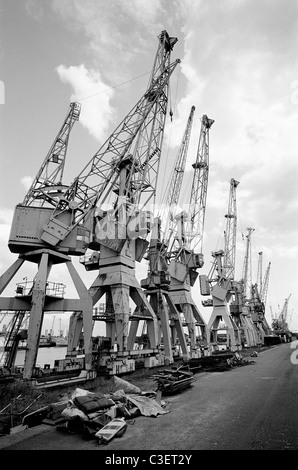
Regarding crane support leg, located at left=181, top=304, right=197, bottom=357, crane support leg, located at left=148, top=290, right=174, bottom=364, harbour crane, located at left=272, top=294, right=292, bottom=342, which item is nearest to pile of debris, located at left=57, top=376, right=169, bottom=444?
crane support leg, located at left=148, top=290, right=174, bottom=364

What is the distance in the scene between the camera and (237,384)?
15953 mm

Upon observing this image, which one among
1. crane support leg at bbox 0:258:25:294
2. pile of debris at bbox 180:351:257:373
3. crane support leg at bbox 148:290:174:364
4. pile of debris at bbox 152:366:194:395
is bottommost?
pile of debris at bbox 180:351:257:373

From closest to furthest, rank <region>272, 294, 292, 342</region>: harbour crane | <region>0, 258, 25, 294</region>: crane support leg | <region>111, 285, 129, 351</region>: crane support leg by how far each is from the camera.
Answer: <region>0, 258, 25, 294</region>: crane support leg, <region>111, 285, 129, 351</region>: crane support leg, <region>272, 294, 292, 342</region>: harbour crane

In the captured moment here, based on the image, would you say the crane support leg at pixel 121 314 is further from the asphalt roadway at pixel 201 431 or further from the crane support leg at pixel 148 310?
the asphalt roadway at pixel 201 431

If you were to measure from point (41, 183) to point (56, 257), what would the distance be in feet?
23.7

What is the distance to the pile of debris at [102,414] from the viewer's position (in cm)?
749

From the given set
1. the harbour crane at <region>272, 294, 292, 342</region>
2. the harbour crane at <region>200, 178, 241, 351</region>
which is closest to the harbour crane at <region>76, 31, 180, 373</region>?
the harbour crane at <region>200, 178, 241, 351</region>

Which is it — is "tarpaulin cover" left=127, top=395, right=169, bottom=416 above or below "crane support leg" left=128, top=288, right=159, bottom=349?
below

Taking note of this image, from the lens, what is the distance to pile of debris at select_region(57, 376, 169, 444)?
7488 mm

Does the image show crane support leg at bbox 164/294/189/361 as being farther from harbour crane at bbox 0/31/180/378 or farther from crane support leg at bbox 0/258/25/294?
crane support leg at bbox 0/258/25/294

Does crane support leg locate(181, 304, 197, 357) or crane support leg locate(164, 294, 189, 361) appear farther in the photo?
crane support leg locate(181, 304, 197, 357)

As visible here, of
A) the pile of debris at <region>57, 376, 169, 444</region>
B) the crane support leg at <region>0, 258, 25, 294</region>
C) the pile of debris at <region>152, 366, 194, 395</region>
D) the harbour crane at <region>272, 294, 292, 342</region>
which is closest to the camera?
the pile of debris at <region>57, 376, 169, 444</region>

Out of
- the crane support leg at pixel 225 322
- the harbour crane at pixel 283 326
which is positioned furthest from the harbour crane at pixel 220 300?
the harbour crane at pixel 283 326

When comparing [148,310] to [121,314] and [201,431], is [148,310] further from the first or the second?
[201,431]
